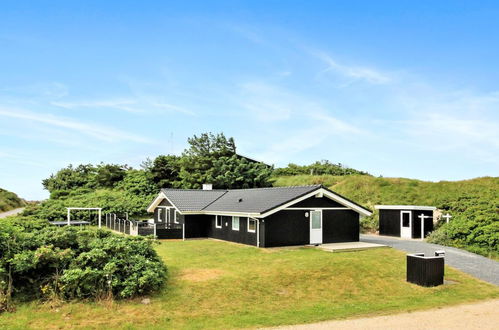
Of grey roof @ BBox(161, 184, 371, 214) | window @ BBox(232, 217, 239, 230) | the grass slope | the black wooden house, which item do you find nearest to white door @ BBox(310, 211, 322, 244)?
the black wooden house

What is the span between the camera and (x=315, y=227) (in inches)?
876

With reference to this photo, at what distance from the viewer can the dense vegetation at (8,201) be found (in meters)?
44.0

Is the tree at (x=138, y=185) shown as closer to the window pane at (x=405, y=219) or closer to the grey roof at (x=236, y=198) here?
the grey roof at (x=236, y=198)

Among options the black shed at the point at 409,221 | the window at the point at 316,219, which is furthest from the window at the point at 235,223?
the black shed at the point at 409,221

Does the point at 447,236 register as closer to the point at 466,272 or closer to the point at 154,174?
the point at 466,272

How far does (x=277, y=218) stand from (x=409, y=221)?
10.2 metres

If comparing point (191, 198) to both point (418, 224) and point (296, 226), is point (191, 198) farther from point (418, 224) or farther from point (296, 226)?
point (418, 224)

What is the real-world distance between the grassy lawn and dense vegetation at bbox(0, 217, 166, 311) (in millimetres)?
473

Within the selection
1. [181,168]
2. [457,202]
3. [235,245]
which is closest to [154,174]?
[181,168]

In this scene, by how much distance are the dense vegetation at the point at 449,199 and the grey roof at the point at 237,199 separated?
5.64 meters

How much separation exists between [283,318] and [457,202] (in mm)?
21782

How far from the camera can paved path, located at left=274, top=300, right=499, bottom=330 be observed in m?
10.6

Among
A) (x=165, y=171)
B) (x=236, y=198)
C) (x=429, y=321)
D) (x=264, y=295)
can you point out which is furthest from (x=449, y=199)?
(x=165, y=171)

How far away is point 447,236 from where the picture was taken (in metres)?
23.6
